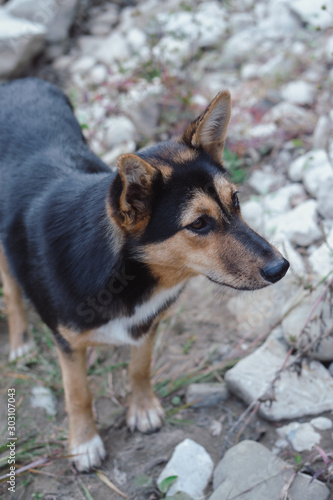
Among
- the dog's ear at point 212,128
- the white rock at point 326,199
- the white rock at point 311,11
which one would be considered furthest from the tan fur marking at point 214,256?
the white rock at point 311,11

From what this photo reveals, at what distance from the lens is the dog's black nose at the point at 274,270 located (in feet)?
8.67

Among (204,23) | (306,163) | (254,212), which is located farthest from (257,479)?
(204,23)

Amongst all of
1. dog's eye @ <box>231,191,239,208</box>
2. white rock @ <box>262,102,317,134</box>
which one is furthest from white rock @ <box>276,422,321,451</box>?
white rock @ <box>262,102,317,134</box>

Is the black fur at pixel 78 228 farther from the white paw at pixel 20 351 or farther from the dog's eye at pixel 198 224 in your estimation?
the white paw at pixel 20 351

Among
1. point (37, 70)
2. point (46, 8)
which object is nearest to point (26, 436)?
point (37, 70)

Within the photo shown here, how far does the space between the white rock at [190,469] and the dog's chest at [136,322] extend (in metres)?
0.81

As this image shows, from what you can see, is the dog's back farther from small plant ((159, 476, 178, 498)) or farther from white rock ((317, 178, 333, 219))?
white rock ((317, 178, 333, 219))

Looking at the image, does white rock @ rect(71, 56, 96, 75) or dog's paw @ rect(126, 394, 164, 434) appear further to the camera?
white rock @ rect(71, 56, 96, 75)

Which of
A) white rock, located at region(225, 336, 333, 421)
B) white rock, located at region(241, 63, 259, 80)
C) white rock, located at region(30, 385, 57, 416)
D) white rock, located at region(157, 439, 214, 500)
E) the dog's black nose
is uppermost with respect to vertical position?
the dog's black nose

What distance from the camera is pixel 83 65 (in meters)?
7.76

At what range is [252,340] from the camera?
13.6 feet

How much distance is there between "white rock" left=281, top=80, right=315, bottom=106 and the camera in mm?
6148

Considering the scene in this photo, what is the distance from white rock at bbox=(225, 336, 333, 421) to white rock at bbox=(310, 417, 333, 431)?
0.22ft

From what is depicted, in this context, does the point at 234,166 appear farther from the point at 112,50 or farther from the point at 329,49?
the point at 112,50
